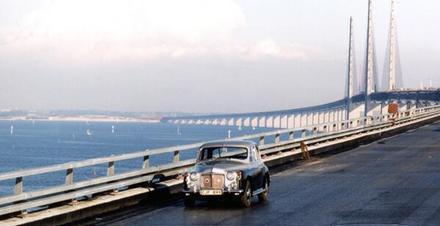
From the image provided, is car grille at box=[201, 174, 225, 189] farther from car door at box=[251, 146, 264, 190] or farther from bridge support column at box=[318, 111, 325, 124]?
bridge support column at box=[318, 111, 325, 124]

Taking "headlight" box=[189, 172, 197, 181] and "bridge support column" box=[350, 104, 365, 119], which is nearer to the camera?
"headlight" box=[189, 172, 197, 181]

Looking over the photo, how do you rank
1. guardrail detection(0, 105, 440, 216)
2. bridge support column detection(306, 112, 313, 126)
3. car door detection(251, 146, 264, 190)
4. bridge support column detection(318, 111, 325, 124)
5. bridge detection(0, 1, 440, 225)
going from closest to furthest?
1. guardrail detection(0, 105, 440, 216)
2. bridge detection(0, 1, 440, 225)
3. car door detection(251, 146, 264, 190)
4. bridge support column detection(318, 111, 325, 124)
5. bridge support column detection(306, 112, 313, 126)

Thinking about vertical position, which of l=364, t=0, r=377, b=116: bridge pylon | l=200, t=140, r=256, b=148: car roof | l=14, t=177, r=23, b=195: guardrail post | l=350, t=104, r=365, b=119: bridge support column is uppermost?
l=364, t=0, r=377, b=116: bridge pylon

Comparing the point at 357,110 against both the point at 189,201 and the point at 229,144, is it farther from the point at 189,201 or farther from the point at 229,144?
the point at 189,201

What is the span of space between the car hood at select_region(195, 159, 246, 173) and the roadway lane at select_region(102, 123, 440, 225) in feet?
2.74

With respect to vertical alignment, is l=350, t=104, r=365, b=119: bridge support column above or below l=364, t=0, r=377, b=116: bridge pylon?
below

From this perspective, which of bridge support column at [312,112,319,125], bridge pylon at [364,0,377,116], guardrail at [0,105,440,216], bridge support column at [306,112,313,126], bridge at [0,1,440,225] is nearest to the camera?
guardrail at [0,105,440,216]

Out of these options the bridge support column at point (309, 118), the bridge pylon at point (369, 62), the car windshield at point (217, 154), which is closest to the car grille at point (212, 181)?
the car windshield at point (217, 154)

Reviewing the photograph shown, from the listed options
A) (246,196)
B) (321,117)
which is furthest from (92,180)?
(321,117)

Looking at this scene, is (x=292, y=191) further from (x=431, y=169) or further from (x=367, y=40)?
(x=367, y=40)

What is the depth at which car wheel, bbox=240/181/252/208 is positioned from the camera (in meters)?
17.5

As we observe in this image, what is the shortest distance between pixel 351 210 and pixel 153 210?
163 inches

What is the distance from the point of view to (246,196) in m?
17.6

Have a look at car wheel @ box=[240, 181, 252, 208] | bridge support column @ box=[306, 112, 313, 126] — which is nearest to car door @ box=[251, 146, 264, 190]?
car wheel @ box=[240, 181, 252, 208]
